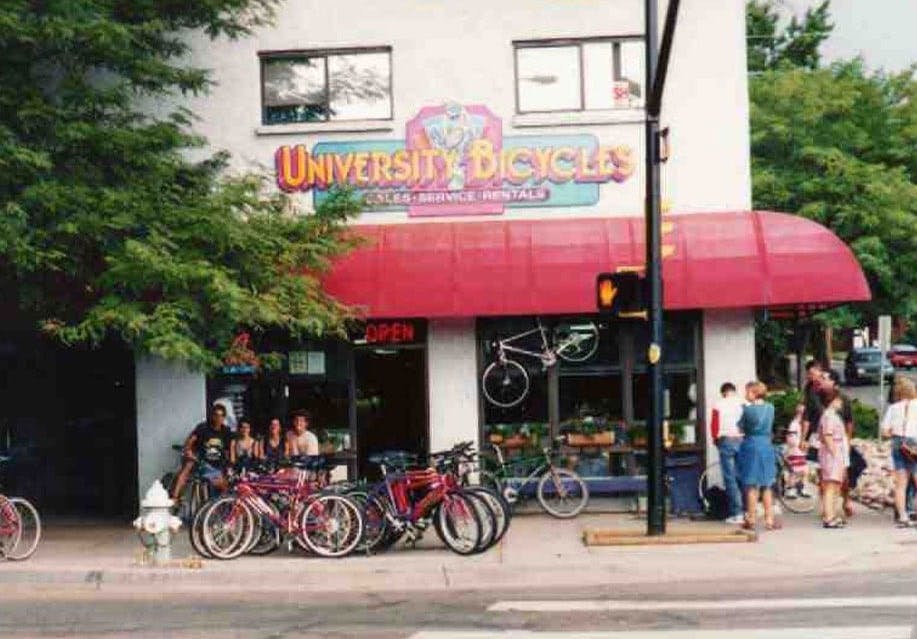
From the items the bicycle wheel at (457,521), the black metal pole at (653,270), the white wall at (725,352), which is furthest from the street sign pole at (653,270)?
the white wall at (725,352)

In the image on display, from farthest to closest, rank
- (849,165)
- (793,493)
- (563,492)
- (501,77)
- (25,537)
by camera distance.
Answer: (849,165), (501,77), (793,493), (563,492), (25,537)

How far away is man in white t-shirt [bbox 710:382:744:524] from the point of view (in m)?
15.7

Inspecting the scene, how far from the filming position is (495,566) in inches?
505

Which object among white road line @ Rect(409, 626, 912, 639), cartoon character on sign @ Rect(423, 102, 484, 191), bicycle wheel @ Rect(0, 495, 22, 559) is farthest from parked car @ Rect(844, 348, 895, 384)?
white road line @ Rect(409, 626, 912, 639)

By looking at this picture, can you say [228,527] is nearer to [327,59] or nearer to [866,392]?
[327,59]

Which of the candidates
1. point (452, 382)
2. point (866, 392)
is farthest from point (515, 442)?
point (866, 392)

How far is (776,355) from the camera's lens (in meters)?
43.1

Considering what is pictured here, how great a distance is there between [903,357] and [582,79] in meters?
48.7

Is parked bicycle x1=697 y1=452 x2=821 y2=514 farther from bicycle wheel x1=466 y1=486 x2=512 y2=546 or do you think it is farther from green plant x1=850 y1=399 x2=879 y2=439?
green plant x1=850 y1=399 x2=879 y2=439

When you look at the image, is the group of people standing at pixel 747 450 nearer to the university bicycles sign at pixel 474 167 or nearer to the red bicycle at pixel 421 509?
the red bicycle at pixel 421 509

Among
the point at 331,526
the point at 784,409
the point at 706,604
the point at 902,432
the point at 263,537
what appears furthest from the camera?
the point at 784,409

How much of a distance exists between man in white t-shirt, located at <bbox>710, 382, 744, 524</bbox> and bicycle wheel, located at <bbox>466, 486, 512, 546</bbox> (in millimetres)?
3456

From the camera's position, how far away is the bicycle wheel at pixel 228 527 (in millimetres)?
13836

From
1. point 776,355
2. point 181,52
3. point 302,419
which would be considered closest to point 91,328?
point 302,419
